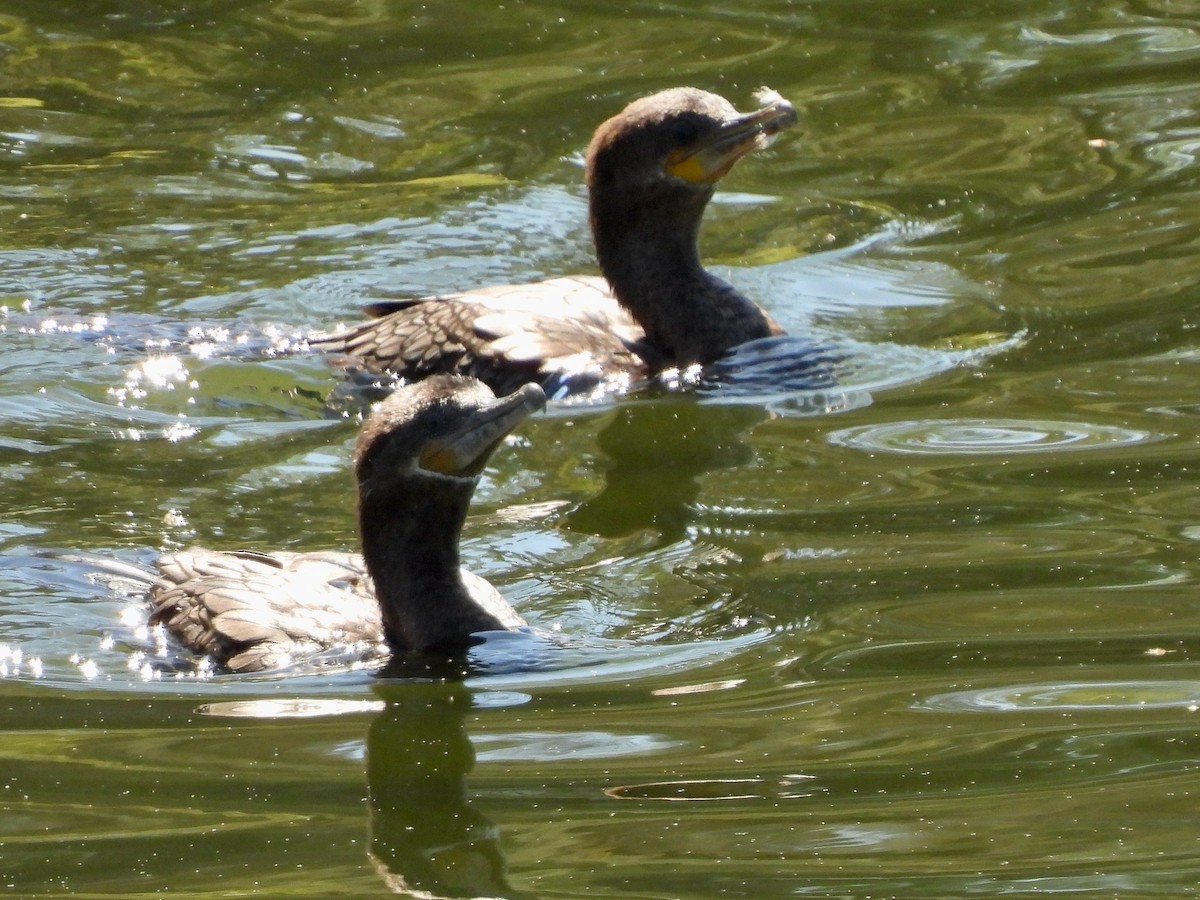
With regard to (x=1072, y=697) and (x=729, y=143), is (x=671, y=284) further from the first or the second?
(x=1072, y=697)

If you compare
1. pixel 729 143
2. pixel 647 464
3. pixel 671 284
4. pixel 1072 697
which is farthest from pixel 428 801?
pixel 729 143

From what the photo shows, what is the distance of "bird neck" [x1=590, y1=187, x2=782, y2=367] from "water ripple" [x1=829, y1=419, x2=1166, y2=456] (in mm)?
1372

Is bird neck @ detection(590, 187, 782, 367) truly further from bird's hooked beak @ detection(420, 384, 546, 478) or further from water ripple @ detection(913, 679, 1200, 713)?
water ripple @ detection(913, 679, 1200, 713)

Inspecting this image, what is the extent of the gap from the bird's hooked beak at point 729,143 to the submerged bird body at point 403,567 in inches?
134

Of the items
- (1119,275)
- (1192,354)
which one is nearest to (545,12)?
(1119,275)

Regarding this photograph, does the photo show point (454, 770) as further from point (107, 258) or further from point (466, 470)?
point (107, 258)

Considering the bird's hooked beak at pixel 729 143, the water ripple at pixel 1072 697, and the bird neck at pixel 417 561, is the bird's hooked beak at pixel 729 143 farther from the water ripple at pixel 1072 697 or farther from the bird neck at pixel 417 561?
the water ripple at pixel 1072 697

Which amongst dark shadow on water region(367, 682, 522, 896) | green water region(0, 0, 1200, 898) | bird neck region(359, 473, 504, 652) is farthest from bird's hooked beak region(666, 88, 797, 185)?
dark shadow on water region(367, 682, 522, 896)

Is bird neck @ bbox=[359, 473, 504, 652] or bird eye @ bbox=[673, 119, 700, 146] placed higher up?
bird eye @ bbox=[673, 119, 700, 146]

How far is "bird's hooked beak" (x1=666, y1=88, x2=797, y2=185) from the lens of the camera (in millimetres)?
9398

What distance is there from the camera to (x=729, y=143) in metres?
9.55

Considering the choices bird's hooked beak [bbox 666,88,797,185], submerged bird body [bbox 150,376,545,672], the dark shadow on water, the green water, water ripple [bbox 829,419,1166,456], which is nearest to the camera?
the dark shadow on water

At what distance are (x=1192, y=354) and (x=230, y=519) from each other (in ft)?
13.7

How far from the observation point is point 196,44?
14211mm
